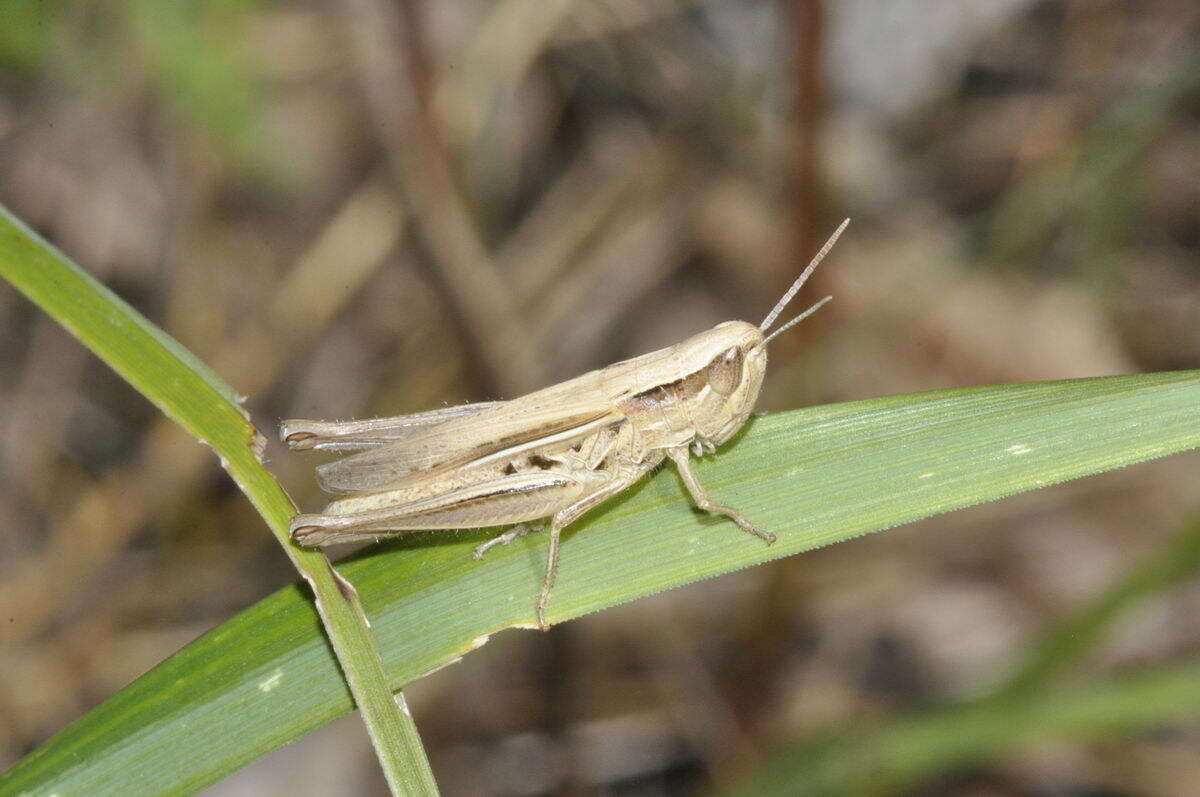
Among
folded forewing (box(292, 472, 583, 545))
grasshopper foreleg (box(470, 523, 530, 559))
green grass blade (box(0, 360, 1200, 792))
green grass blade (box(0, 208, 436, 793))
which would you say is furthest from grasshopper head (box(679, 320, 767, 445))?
green grass blade (box(0, 208, 436, 793))

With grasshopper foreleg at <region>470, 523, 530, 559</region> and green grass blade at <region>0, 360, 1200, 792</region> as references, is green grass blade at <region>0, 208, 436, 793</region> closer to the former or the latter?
green grass blade at <region>0, 360, 1200, 792</region>

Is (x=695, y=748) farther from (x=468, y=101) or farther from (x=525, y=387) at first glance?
(x=468, y=101)

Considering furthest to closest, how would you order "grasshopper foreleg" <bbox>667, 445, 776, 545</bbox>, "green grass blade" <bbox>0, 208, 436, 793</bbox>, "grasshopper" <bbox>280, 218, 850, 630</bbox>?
"grasshopper" <bbox>280, 218, 850, 630</bbox>
"grasshopper foreleg" <bbox>667, 445, 776, 545</bbox>
"green grass blade" <bbox>0, 208, 436, 793</bbox>

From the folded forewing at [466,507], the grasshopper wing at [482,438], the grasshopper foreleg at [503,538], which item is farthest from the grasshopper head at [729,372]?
the grasshopper foreleg at [503,538]

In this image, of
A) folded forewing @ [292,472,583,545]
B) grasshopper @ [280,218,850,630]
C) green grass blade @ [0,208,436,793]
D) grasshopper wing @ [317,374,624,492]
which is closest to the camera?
green grass blade @ [0,208,436,793]

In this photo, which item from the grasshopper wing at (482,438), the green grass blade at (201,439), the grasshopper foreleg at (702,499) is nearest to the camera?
the green grass blade at (201,439)

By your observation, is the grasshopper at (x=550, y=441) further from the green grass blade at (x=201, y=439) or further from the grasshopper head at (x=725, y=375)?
the green grass blade at (x=201, y=439)

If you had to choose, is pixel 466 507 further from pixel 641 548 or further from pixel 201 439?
pixel 201 439
